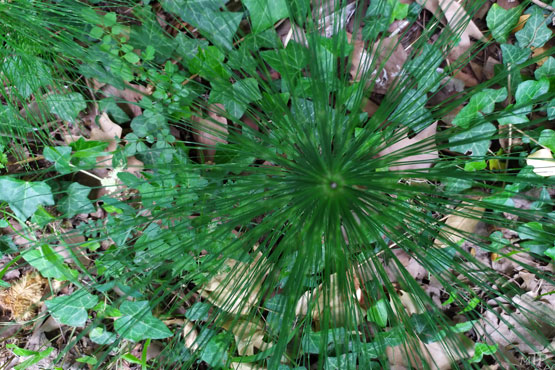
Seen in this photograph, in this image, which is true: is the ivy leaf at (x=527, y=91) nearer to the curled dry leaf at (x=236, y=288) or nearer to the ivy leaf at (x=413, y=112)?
the ivy leaf at (x=413, y=112)

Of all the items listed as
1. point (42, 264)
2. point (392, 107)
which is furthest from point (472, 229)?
point (42, 264)

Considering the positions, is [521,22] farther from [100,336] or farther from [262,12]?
[100,336]

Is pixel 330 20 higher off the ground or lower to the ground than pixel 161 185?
higher

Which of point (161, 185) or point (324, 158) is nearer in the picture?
point (324, 158)

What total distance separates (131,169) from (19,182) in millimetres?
407

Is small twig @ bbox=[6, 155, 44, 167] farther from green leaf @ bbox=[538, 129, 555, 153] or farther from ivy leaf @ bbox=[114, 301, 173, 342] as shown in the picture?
green leaf @ bbox=[538, 129, 555, 153]

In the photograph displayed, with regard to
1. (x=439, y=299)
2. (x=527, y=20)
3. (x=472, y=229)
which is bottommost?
(x=439, y=299)

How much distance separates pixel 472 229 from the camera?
4.92ft

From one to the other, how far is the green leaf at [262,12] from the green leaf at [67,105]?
0.72 metres

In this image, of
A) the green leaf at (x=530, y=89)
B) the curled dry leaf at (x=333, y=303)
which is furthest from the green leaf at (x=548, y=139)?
the curled dry leaf at (x=333, y=303)

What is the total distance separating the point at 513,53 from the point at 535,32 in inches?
4.0

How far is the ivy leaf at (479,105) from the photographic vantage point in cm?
139

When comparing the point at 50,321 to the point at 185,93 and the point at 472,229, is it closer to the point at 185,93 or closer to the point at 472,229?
the point at 185,93

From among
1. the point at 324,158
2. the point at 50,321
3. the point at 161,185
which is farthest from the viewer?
the point at 50,321
